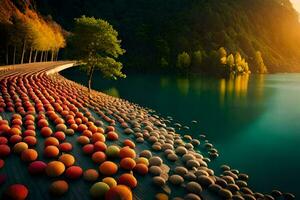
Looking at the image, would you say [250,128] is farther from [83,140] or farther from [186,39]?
[186,39]

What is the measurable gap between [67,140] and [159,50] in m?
125

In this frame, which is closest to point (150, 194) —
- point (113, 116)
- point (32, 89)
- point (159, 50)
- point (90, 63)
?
point (113, 116)

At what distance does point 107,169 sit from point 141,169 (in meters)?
2.16

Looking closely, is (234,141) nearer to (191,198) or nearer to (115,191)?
(191,198)

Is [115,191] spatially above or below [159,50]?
below

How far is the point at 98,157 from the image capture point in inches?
650

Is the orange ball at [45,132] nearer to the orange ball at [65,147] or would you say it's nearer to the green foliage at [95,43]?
the orange ball at [65,147]

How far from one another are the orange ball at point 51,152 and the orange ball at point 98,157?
2282 mm

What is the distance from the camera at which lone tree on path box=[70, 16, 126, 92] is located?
39.9 m

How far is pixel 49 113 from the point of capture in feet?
80.1

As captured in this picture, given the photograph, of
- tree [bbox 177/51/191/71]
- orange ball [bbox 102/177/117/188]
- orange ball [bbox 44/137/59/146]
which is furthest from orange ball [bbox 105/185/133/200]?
tree [bbox 177/51/191/71]

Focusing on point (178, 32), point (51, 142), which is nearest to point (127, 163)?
point (51, 142)

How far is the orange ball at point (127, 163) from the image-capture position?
16031mm

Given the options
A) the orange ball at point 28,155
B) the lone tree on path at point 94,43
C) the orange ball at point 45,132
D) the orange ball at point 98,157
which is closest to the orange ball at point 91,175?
the orange ball at point 98,157
